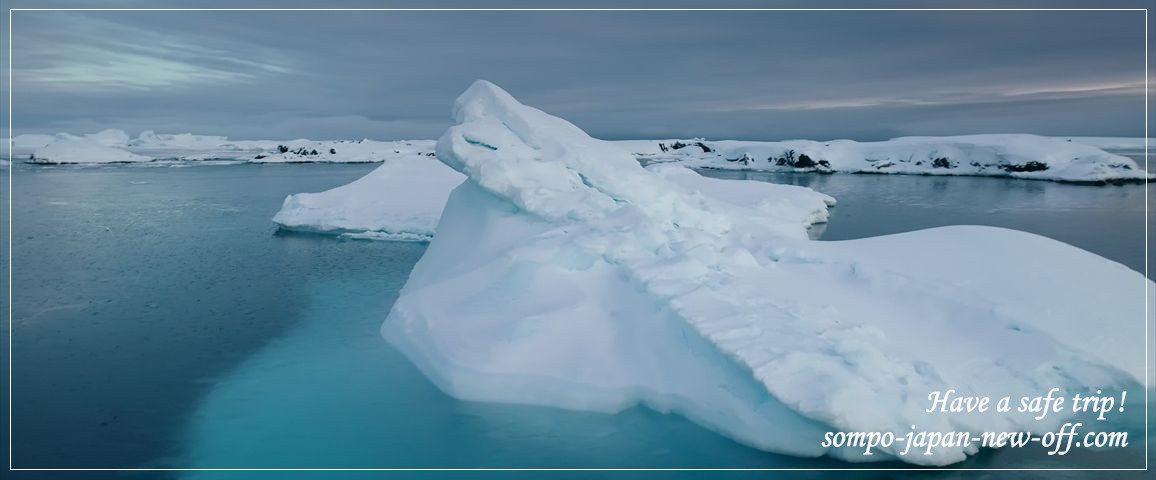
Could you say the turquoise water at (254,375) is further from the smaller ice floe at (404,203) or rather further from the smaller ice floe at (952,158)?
the smaller ice floe at (952,158)

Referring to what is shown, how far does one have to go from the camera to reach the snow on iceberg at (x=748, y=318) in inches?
221

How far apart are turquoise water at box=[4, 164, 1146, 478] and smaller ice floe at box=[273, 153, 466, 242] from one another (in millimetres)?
695

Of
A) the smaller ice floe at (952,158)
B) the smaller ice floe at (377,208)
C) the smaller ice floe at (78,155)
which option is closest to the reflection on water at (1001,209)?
the smaller ice floe at (952,158)

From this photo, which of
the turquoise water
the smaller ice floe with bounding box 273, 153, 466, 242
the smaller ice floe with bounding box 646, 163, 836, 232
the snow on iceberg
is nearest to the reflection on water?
the turquoise water

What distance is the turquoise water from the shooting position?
18.3 feet

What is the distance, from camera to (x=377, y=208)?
17375mm

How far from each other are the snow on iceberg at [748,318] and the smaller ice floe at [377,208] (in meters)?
7.00

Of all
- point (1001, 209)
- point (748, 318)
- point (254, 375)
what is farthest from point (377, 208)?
point (1001, 209)

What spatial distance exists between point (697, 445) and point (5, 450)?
216 inches

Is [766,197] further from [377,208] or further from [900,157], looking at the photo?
[900,157]

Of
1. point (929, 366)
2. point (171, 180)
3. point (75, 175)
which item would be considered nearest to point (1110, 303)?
point (929, 366)

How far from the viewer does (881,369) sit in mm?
5637

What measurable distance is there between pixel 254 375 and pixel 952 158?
37.9 metres

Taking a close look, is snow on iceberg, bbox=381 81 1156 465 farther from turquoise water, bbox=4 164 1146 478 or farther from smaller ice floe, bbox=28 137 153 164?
smaller ice floe, bbox=28 137 153 164
